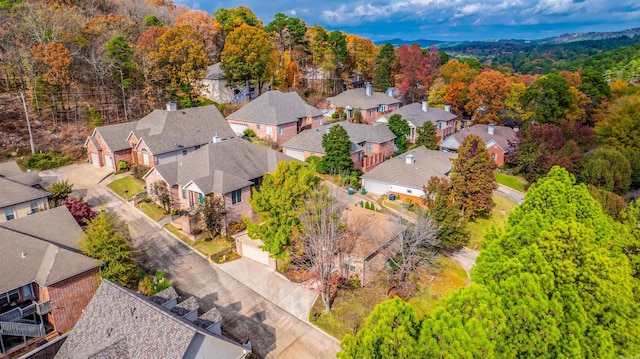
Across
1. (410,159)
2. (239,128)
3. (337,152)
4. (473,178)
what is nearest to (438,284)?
(473,178)

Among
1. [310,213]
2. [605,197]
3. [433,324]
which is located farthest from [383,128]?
[433,324]

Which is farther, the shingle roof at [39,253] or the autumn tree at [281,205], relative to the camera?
the autumn tree at [281,205]

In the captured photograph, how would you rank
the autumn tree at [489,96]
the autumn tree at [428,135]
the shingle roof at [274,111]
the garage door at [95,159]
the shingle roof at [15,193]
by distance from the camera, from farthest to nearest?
1. the autumn tree at [489,96]
2. the autumn tree at [428,135]
3. the shingle roof at [274,111]
4. the garage door at [95,159]
5. the shingle roof at [15,193]

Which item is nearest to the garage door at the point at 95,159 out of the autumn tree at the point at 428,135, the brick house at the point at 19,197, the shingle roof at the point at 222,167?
the brick house at the point at 19,197

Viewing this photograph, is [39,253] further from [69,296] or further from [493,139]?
[493,139]

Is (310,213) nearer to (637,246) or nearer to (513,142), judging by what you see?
(637,246)

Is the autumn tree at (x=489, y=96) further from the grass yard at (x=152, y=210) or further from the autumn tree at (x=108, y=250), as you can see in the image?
the autumn tree at (x=108, y=250)

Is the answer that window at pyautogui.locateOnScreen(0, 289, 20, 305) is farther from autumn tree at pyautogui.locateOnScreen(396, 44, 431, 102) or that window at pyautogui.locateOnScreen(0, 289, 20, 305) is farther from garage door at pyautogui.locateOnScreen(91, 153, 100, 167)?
autumn tree at pyautogui.locateOnScreen(396, 44, 431, 102)

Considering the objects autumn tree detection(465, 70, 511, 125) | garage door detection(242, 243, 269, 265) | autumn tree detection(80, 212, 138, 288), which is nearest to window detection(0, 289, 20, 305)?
autumn tree detection(80, 212, 138, 288)
